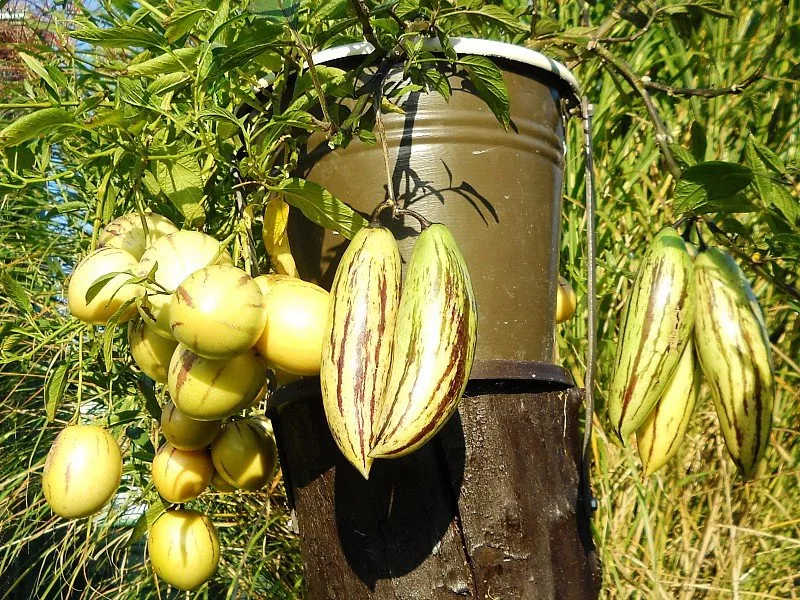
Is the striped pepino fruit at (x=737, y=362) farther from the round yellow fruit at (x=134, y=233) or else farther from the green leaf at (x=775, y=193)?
the round yellow fruit at (x=134, y=233)

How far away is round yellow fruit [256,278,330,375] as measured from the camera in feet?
2.00

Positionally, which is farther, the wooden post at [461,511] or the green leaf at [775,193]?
the wooden post at [461,511]

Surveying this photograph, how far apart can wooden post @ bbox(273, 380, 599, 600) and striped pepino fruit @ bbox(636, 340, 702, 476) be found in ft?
0.59

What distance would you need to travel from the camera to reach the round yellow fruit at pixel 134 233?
2.44 feet

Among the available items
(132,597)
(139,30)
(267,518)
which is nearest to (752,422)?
(139,30)

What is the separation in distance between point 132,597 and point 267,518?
427mm

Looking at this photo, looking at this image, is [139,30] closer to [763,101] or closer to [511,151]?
[511,151]

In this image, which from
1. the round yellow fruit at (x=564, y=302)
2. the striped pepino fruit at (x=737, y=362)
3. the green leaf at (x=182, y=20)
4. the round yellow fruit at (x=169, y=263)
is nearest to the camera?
the striped pepino fruit at (x=737, y=362)

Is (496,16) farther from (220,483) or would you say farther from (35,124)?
(220,483)

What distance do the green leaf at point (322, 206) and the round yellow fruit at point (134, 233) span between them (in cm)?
14

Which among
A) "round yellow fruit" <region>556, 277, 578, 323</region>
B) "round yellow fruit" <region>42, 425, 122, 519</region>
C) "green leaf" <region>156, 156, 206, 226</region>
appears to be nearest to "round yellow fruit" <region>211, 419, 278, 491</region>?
"round yellow fruit" <region>42, 425, 122, 519</region>

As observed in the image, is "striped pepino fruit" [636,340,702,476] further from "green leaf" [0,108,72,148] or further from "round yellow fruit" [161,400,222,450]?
"green leaf" [0,108,72,148]

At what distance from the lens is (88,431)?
78 cm

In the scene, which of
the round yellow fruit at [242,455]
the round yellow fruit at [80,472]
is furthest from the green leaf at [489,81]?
the round yellow fruit at [80,472]
